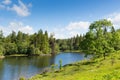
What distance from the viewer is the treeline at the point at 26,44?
134 m

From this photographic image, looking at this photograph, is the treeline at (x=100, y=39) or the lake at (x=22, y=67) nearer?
the treeline at (x=100, y=39)

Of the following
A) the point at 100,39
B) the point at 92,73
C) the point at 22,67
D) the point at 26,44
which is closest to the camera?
the point at 92,73

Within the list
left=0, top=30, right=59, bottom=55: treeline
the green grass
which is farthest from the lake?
left=0, top=30, right=59, bottom=55: treeline

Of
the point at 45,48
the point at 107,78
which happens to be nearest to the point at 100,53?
the point at 107,78

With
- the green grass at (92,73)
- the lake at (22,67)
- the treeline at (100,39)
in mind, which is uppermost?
the treeline at (100,39)

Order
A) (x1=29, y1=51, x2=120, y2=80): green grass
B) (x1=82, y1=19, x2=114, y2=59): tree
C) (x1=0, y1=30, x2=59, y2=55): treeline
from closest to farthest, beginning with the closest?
(x1=29, y1=51, x2=120, y2=80): green grass
(x1=82, y1=19, x2=114, y2=59): tree
(x1=0, y1=30, x2=59, y2=55): treeline

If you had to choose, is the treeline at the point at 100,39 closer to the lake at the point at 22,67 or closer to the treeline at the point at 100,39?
the treeline at the point at 100,39

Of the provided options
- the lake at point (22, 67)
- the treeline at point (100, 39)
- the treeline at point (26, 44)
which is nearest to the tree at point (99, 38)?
the treeline at point (100, 39)

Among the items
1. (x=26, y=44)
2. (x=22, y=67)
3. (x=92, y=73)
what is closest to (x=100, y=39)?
(x=92, y=73)

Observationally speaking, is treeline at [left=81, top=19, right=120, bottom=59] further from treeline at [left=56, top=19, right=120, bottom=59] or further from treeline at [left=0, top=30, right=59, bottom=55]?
treeline at [left=0, top=30, right=59, bottom=55]

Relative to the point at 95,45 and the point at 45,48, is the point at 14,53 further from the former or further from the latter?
the point at 95,45

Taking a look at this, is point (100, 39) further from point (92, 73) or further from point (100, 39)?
point (92, 73)

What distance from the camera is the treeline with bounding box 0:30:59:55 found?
13435 centimetres

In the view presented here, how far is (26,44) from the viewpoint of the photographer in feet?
455
